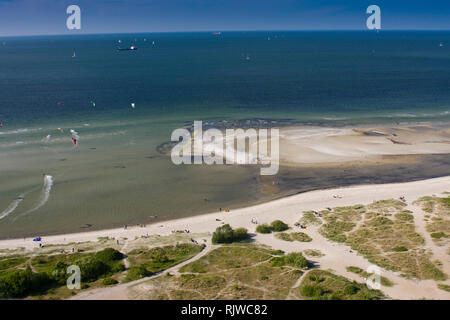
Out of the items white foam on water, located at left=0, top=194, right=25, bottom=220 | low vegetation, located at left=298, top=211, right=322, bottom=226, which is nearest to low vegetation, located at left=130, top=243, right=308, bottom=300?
low vegetation, located at left=298, top=211, right=322, bottom=226

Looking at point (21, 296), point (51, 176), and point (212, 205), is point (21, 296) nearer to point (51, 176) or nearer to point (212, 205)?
point (212, 205)

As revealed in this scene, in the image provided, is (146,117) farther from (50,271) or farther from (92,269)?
(92,269)

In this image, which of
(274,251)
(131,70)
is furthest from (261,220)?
(131,70)

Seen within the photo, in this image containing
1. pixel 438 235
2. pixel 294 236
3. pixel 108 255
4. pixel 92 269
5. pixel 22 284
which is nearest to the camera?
pixel 22 284

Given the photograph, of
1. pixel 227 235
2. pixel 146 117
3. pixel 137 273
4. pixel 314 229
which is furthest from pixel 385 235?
pixel 146 117

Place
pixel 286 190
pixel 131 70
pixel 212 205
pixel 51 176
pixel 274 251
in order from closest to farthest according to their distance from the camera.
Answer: pixel 274 251
pixel 212 205
pixel 286 190
pixel 51 176
pixel 131 70

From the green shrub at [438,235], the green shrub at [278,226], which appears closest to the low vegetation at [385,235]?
the green shrub at [438,235]
